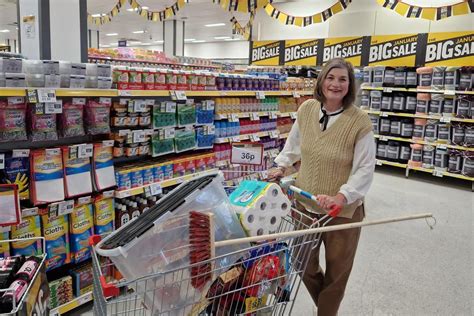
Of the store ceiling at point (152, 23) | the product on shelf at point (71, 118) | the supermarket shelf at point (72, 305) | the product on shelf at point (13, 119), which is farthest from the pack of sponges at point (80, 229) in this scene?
the store ceiling at point (152, 23)

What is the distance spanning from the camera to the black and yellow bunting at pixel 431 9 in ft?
20.0

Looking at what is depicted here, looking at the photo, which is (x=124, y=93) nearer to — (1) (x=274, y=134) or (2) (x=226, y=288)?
(2) (x=226, y=288)

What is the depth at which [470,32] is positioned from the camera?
6.64m

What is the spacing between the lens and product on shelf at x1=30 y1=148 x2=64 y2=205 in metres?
2.44

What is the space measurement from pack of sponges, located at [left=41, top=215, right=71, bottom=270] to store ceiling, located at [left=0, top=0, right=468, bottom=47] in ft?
21.3

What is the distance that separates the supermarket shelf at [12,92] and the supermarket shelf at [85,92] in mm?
202

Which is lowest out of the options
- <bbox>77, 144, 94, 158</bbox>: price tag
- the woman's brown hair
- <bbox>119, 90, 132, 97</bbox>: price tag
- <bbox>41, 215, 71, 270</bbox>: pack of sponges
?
<bbox>41, 215, 71, 270</bbox>: pack of sponges

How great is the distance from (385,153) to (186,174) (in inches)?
207

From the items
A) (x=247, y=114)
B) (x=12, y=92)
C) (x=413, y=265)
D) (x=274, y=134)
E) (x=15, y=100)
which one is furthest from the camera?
(x=274, y=134)

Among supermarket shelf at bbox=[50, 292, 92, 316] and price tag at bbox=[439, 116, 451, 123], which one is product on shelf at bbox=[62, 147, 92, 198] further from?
price tag at bbox=[439, 116, 451, 123]

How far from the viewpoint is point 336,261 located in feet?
7.33

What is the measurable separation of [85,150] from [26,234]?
0.63m

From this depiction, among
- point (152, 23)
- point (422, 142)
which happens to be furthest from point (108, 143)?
point (152, 23)

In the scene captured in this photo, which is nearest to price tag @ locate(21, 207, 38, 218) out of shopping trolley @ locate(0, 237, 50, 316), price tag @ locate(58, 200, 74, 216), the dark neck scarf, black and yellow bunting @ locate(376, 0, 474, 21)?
price tag @ locate(58, 200, 74, 216)
